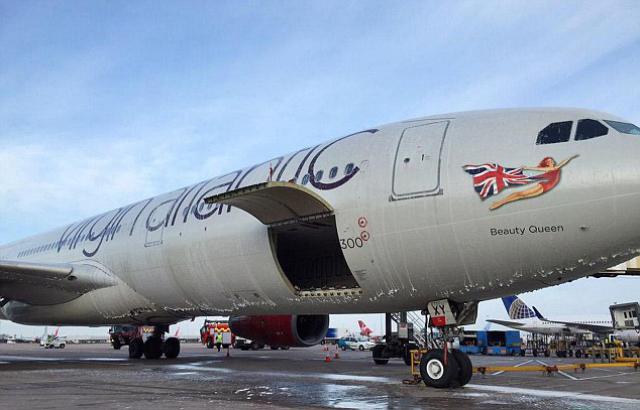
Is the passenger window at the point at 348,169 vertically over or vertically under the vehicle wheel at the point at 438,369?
over

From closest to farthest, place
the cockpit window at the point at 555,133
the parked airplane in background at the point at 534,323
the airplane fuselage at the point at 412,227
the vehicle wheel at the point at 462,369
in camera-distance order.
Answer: the airplane fuselage at the point at 412,227, the cockpit window at the point at 555,133, the vehicle wheel at the point at 462,369, the parked airplane in background at the point at 534,323

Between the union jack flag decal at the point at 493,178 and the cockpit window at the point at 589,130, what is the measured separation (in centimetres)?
102

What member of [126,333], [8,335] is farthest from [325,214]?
[8,335]

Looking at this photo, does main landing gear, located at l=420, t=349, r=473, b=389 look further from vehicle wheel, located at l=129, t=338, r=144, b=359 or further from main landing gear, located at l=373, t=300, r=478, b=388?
vehicle wheel, located at l=129, t=338, r=144, b=359

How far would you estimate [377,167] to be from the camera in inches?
414

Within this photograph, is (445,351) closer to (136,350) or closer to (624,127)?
(624,127)

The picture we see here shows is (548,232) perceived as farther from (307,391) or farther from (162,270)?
(162,270)

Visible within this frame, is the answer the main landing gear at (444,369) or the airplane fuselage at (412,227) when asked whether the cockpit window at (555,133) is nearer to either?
the airplane fuselage at (412,227)

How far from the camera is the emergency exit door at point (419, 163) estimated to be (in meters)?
9.81

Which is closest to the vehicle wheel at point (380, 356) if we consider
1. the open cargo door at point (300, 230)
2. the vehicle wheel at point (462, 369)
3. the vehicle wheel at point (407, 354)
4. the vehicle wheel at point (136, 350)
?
the vehicle wheel at point (407, 354)

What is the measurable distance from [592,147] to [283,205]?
5299 millimetres

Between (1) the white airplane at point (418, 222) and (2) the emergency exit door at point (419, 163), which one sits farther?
(2) the emergency exit door at point (419, 163)

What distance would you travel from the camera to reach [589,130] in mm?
9094

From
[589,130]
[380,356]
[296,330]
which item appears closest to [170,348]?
[296,330]
